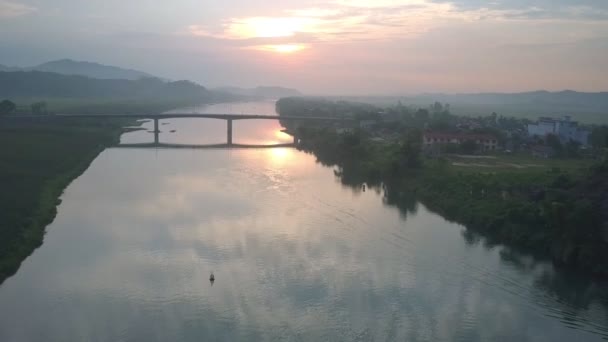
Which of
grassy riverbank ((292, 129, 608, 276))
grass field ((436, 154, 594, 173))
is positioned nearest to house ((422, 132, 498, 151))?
grass field ((436, 154, 594, 173))

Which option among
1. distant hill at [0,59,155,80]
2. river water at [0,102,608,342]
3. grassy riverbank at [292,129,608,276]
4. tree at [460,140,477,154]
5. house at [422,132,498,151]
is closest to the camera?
river water at [0,102,608,342]

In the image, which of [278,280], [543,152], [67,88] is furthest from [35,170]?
[67,88]

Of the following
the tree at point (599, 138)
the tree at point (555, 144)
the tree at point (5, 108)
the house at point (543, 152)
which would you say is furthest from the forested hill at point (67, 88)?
the tree at point (599, 138)

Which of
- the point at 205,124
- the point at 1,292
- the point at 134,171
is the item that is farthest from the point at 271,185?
the point at 205,124

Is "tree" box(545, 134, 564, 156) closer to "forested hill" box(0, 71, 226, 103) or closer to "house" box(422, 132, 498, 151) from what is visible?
"house" box(422, 132, 498, 151)

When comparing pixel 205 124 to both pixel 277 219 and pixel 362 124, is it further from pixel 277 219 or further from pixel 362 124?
pixel 277 219

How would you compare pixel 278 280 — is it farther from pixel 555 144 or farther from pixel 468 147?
pixel 555 144
